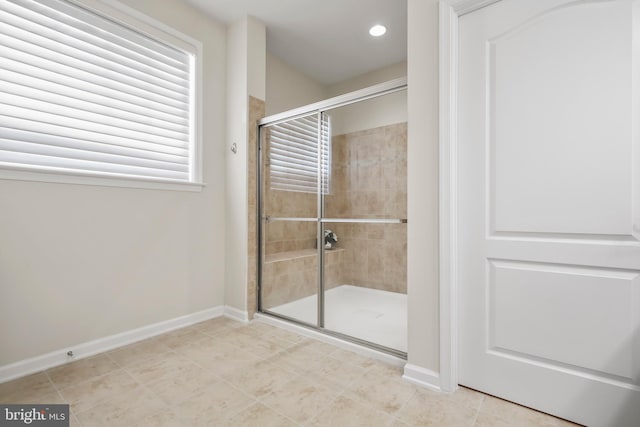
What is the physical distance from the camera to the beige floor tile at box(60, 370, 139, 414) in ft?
4.97

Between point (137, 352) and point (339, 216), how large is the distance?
5.67 feet

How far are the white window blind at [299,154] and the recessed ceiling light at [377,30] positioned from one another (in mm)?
1208

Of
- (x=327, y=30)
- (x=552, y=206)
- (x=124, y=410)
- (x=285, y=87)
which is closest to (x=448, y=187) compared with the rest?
(x=552, y=206)

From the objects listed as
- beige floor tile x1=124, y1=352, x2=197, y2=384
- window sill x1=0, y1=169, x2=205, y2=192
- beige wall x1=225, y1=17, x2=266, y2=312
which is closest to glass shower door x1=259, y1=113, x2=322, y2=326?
beige wall x1=225, y1=17, x2=266, y2=312

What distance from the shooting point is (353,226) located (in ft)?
8.47

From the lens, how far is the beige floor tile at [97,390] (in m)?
1.52

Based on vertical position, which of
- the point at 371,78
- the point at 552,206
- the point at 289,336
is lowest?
the point at 289,336

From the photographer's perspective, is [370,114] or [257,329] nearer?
[370,114]

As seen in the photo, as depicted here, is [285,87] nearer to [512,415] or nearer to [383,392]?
[383,392]

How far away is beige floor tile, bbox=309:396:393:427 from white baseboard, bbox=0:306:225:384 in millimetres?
1578

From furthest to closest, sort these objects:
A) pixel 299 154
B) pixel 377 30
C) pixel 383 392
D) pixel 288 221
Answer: pixel 377 30, pixel 288 221, pixel 299 154, pixel 383 392

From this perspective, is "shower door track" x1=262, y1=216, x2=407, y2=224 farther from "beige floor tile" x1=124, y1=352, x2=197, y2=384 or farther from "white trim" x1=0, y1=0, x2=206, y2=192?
"beige floor tile" x1=124, y1=352, x2=197, y2=384

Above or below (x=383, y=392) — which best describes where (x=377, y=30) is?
above

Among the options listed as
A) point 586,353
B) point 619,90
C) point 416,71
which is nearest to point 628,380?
point 586,353
